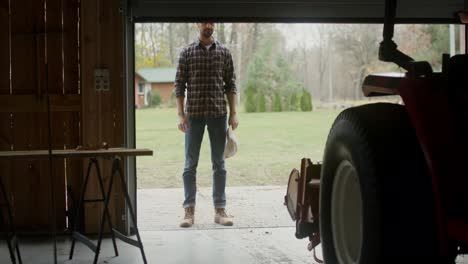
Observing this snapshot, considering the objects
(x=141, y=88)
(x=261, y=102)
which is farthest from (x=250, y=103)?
(x=141, y=88)

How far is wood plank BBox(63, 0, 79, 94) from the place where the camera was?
5.15 metres

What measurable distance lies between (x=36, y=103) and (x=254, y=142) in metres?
7.13

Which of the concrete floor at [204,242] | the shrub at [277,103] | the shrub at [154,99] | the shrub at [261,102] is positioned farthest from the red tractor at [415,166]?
the shrub at [154,99]

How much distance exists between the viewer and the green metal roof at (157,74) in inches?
459

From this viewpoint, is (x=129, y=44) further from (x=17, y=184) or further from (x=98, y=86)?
(x=17, y=184)

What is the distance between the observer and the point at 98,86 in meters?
5.07

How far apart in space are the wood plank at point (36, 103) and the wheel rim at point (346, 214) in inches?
133

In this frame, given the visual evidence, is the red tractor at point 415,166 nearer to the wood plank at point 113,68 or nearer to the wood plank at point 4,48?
the wood plank at point 113,68

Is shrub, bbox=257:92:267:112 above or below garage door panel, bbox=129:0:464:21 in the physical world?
below

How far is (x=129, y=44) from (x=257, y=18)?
1.06 m

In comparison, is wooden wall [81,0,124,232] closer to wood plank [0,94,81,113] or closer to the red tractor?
wood plank [0,94,81,113]

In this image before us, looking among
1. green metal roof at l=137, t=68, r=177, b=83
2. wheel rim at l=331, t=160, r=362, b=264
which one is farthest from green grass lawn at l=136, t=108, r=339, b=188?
wheel rim at l=331, t=160, r=362, b=264

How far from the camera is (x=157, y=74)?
11789mm

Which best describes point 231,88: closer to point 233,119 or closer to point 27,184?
point 233,119
